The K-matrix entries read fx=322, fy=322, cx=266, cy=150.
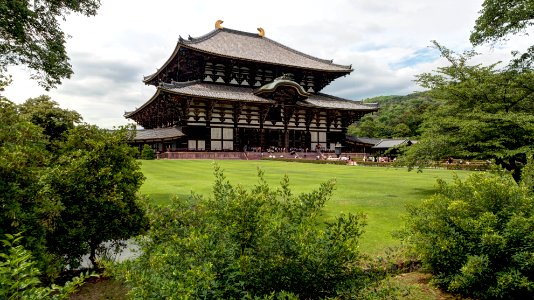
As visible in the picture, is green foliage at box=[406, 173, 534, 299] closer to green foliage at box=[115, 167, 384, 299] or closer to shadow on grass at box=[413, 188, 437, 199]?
green foliage at box=[115, 167, 384, 299]

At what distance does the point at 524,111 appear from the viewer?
37.9ft

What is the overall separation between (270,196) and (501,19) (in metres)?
13.2

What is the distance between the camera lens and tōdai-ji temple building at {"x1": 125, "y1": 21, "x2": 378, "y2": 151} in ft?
113

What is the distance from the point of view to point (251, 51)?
41844 millimetres

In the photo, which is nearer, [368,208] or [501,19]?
[368,208]

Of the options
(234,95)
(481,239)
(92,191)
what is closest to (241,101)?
(234,95)

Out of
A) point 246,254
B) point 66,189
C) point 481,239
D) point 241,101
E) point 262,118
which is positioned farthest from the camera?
point 262,118

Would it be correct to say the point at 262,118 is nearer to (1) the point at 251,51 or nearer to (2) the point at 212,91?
(2) the point at 212,91

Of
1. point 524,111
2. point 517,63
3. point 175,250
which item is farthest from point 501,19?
point 175,250

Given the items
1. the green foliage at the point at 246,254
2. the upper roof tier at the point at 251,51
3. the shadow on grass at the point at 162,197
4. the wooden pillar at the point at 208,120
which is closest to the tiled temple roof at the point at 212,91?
the wooden pillar at the point at 208,120

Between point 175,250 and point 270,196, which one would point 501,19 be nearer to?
point 270,196

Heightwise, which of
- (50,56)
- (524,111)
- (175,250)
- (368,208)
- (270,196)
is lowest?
(368,208)

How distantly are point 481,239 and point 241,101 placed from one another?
30759 millimetres

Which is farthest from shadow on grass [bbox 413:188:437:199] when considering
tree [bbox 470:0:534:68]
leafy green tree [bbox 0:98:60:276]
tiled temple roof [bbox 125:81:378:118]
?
tiled temple roof [bbox 125:81:378:118]
